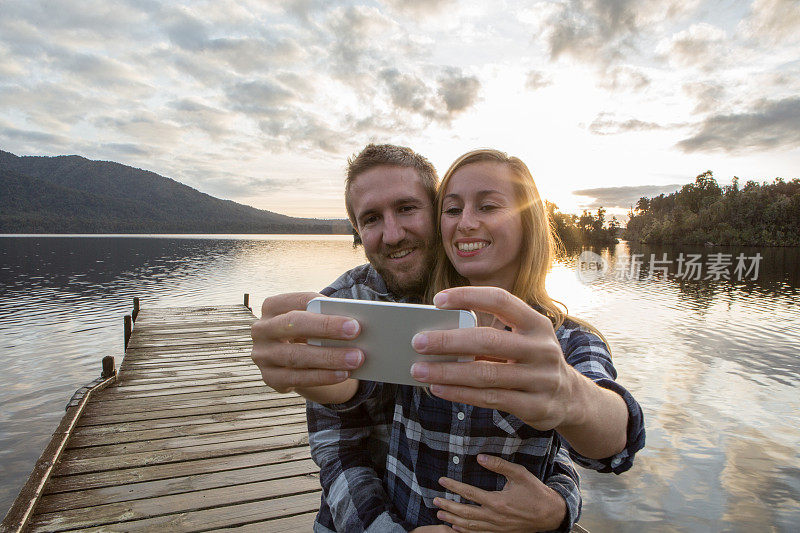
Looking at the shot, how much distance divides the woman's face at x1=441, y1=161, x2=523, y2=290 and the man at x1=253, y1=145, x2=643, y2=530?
0.42 metres

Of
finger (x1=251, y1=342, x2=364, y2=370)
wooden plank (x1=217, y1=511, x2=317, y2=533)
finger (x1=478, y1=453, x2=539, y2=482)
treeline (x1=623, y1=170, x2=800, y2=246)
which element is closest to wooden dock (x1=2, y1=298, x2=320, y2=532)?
wooden plank (x1=217, y1=511, x2=317, y2=533)

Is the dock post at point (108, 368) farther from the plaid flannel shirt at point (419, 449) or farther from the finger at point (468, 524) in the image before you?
the finger at point (468, 524)

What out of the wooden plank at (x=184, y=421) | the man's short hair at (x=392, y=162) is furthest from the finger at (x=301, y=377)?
the wooden plank at (x=184, y=421)

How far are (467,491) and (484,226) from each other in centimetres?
128

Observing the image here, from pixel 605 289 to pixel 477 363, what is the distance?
39326 mm

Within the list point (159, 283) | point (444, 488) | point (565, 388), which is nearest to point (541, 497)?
point (444, 488)

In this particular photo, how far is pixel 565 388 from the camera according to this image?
124 centimetres

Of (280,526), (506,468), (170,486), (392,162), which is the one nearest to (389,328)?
(506,468)

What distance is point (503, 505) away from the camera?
170 cm

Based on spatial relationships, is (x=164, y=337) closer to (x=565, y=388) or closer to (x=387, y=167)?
(x=387, y=167)

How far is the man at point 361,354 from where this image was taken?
136 centimetres

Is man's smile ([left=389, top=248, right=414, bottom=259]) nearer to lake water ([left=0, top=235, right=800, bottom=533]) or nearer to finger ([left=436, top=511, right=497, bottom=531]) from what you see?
finger ([left=436, top=511, right=497, bottom=531])

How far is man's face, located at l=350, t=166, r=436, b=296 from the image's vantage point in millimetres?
2775

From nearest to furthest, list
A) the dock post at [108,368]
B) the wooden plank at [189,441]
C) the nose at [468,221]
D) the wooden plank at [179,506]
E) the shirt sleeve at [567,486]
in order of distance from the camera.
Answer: the shirt sleeve at [567,486] → the nose at [468,221] → the wooden plank at [179,506] → the wooden plank at [189,441] → the dock post at [108,368]
